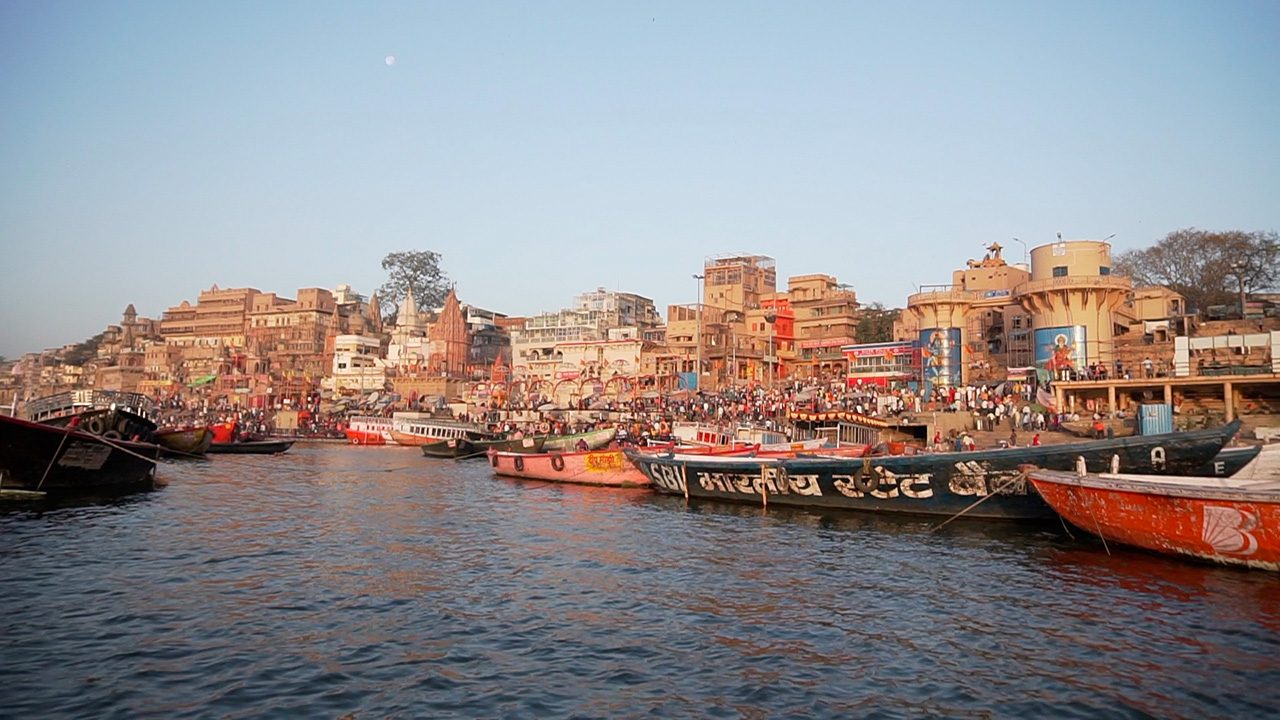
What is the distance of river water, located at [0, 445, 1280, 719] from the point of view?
28.4 feet

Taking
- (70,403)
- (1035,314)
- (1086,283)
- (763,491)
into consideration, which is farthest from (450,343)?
(763,491)

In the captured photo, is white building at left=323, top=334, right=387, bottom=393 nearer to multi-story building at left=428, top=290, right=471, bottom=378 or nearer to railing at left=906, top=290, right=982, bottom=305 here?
multi-story building at left=428, top=290, right=471, bottom=378

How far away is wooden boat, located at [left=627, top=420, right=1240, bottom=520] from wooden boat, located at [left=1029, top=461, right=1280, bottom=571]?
4.91ft

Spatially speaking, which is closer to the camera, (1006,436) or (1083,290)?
(1006,436)

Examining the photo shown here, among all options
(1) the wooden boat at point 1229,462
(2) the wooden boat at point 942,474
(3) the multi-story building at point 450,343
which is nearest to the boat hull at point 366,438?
(3) the multi-story building at point 450,343

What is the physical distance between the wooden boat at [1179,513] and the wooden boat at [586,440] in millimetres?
22949

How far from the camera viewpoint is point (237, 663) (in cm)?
966

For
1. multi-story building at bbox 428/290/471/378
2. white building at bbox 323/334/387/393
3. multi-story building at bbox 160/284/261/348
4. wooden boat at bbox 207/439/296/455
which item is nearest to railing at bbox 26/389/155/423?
wooden boat at bbox 207/439/296/455

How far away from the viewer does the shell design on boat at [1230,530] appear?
13.5 m

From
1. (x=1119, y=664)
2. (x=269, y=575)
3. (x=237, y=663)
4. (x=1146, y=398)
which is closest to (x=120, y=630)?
(x=237, y=663)

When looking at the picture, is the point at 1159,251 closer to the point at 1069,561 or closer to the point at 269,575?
the point at 1069,561

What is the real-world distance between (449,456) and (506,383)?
30928 millimetres

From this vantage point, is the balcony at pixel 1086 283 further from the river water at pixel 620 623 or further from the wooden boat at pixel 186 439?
the wooden boat at pixel 186 439

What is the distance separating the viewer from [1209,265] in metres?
63.0
